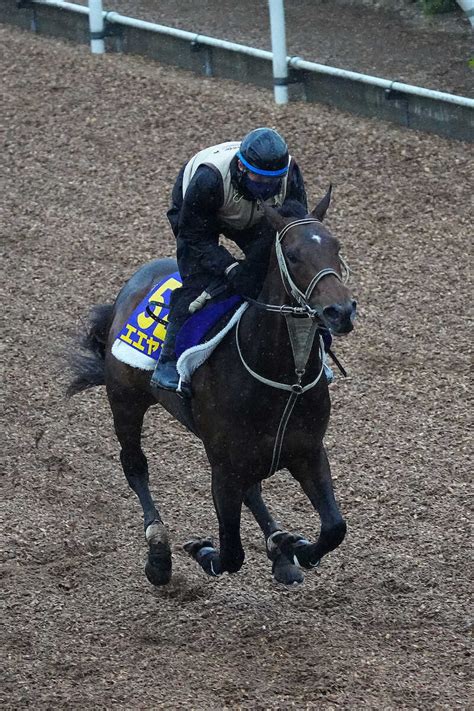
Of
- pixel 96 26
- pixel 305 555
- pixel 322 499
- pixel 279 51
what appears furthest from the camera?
pixel 96 26

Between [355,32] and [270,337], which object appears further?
[355,32]

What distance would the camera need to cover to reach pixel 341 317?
457cm

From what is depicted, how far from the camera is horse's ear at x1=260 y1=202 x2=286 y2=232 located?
4988 millimetres

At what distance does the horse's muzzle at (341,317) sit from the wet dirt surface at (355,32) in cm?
690

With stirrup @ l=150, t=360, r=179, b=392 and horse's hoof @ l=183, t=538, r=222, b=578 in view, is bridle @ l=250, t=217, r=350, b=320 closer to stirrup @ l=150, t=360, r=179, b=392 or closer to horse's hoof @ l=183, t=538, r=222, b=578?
stirrup @ l=150, t=360, r=179, b=392

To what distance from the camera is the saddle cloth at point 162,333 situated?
221 inches

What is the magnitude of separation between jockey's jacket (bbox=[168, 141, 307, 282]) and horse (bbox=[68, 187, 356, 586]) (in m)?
0.27

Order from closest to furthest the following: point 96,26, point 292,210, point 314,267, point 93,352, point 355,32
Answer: point 314,267
point 292,210
point 93,352
point 355,32
point 96,26

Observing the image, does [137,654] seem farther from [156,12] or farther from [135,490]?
[156,12]

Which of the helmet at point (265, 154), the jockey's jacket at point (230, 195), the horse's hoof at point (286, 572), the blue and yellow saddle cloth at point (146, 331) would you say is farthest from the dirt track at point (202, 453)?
the helmet at point (265, 154)

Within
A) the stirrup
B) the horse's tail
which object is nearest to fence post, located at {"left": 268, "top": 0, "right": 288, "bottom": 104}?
the horse's tail

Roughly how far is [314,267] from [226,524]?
1501 millimetres

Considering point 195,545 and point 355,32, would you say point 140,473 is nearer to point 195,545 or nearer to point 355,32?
point 195,545

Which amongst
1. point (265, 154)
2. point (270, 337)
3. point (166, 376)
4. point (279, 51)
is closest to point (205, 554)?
point (166, 376)
